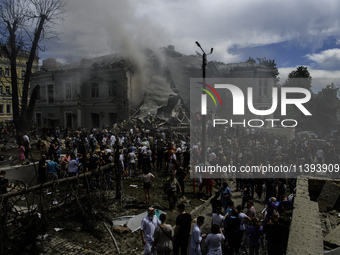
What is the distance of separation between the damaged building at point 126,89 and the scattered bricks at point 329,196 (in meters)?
17.0

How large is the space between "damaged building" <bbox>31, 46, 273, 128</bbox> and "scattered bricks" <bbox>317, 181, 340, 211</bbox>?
55.9 feet

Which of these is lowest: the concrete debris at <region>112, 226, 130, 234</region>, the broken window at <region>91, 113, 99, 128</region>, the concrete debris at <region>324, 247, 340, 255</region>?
the concrete debris at <region>324, 247, 340, 255</region>

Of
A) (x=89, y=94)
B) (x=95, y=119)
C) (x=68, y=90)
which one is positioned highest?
(x=68, y=90)

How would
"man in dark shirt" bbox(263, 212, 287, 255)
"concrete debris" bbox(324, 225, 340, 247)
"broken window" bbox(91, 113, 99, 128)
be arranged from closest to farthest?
"man in dark shirt" bbox(263, 212, 287, 255) < "concrete debris" bbox(324, 225, 340, 247) < "broken window" bbox(91, 113, 99, 128)

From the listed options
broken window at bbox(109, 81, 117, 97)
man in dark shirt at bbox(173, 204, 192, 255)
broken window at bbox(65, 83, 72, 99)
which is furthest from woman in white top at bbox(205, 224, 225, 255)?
broken window at bbox(65, 83, 72, 99)

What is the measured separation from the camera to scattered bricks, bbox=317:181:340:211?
9758mm

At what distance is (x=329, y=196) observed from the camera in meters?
9.92

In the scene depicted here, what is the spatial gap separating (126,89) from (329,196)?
21401 millimetres

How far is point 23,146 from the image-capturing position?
1336cm

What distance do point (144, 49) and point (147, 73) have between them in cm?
267

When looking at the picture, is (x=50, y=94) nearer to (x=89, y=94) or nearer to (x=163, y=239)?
(x=89, y=94)

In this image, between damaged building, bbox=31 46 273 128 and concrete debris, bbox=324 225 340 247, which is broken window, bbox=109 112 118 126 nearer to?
damaged building, bbox=31 46 273 128

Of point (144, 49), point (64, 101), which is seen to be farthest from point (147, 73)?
point (64, 101)

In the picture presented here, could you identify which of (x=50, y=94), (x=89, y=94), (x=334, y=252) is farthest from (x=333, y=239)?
(x=50, y=94)
